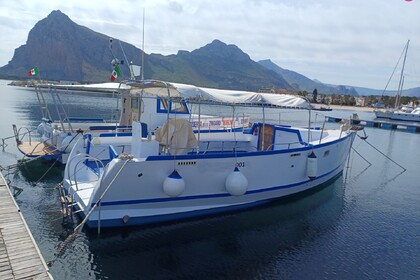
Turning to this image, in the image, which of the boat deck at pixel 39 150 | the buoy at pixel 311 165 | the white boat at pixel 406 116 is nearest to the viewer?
the buoy at pixel 311 165

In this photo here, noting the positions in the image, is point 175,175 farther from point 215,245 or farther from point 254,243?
point 254,243

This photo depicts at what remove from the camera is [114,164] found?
8820mm

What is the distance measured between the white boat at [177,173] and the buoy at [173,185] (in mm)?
28

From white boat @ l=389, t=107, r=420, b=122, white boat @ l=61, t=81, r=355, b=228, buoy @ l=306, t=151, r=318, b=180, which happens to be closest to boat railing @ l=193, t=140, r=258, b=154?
white boat @ l=61, t=81, r=355, b=228

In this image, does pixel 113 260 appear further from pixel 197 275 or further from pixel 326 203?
pixel 326 203

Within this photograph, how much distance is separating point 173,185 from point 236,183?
6.62 feet

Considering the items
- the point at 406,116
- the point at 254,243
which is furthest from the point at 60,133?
the point at 406,116

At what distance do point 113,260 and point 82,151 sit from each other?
5214mm

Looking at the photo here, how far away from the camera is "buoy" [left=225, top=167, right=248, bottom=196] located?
10242 millimetres

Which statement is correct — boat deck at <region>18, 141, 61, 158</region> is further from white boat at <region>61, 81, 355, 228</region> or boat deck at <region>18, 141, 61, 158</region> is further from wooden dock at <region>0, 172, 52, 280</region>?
wooden dock at <region>0, 172, 52, 280</region>

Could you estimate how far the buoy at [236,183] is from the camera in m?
10.2

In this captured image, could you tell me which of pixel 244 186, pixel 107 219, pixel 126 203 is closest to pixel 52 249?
pixel 107 219

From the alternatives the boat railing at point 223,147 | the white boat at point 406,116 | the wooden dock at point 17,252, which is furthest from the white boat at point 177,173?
the white boat at point 406,116

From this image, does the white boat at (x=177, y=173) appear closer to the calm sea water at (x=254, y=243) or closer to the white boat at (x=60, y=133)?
the calm sea water at (x=254, y=243)
